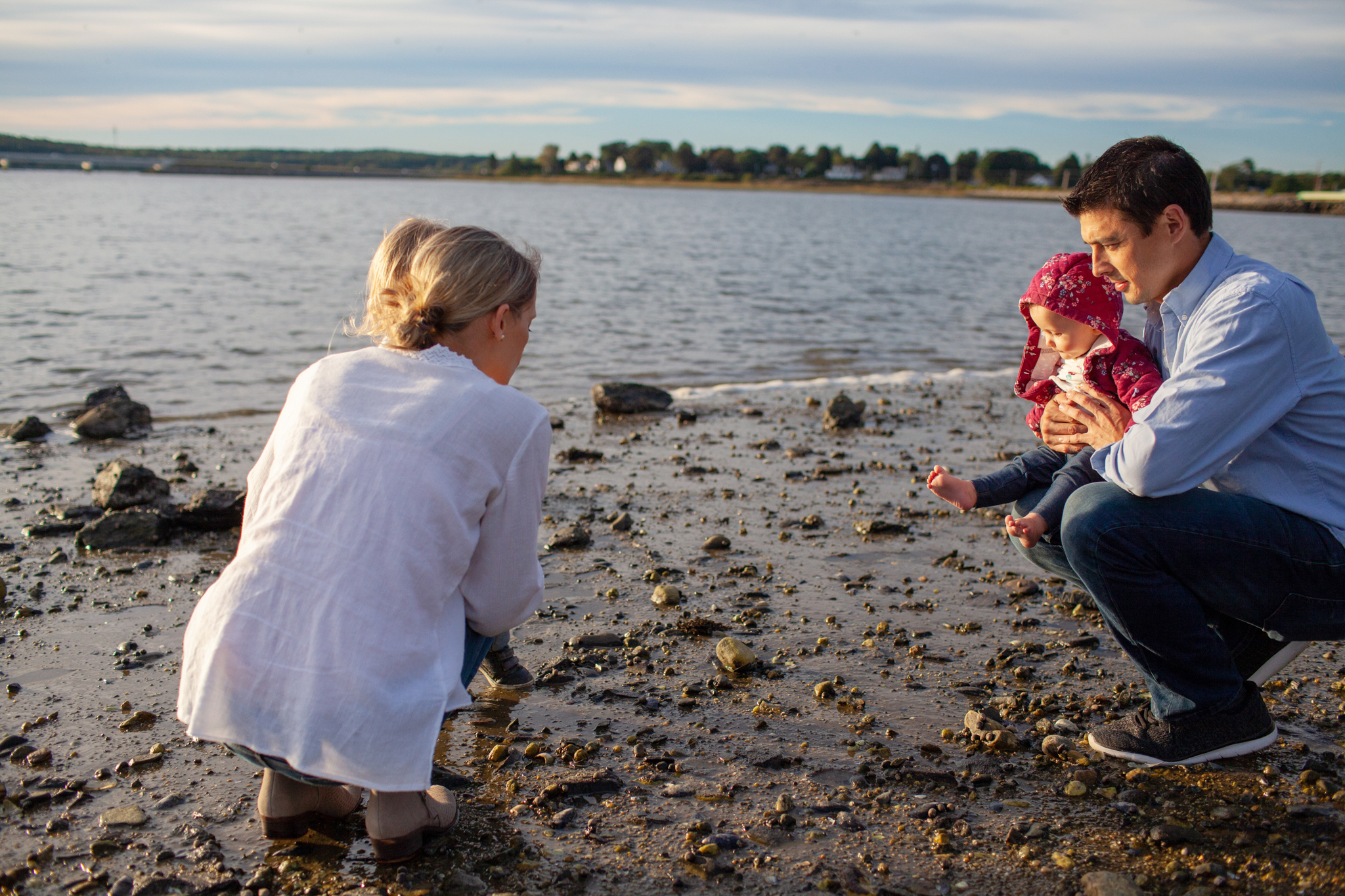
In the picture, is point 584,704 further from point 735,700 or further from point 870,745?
point 870,745

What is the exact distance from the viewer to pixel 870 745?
3.31 meters

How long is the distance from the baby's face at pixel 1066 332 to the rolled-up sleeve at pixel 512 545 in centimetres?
215

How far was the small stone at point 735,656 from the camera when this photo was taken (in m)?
3.90

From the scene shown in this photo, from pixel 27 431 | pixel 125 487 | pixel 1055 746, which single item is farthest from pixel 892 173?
pixel 1055 746

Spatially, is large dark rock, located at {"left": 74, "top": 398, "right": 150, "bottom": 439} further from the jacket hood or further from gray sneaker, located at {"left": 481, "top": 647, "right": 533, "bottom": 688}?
the jacket hood

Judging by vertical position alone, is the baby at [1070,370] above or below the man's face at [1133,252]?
below

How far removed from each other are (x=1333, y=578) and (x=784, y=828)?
6.09 feet

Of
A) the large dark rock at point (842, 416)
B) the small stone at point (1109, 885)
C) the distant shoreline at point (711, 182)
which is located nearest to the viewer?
the small stone at point (1109, 885)

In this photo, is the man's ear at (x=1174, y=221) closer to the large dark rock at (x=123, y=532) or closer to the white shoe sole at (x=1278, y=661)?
the white shoe sole at (x=1278, y=661)

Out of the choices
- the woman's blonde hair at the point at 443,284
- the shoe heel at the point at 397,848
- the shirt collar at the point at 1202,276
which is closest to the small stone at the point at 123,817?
the shoe heel at the point at 397,848

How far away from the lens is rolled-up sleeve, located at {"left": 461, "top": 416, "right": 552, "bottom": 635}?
2.54 meters

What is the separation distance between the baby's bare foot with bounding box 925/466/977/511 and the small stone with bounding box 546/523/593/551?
2534mm

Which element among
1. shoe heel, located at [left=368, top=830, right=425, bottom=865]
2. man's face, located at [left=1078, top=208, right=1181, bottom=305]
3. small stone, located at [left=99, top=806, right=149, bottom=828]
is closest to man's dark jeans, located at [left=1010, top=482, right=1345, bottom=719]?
man's face, located at [left=1078, top=208, right=1181, bottom=305]

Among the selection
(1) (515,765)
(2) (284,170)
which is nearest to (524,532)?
(1) (515,765)
